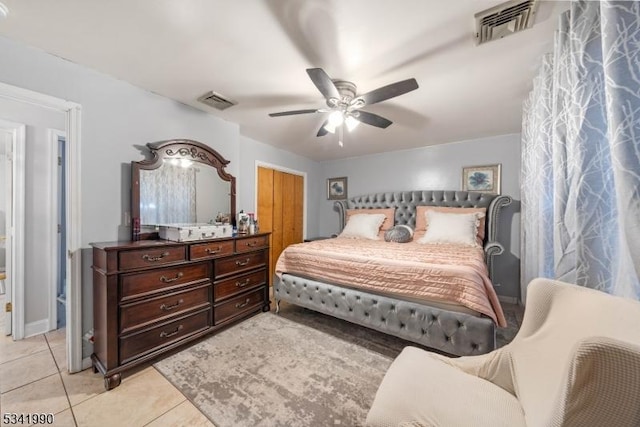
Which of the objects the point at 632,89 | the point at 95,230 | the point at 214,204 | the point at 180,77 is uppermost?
the point at 180,77

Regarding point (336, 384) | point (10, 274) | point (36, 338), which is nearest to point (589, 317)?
point (336, 384)

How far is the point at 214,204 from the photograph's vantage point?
2.73m

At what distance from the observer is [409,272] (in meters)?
1.97

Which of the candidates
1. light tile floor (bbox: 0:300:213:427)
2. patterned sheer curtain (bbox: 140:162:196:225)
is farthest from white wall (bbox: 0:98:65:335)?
patterned sheer curtain (bbox: 140:162:196:225)

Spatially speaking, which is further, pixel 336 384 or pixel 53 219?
pixel 53 219

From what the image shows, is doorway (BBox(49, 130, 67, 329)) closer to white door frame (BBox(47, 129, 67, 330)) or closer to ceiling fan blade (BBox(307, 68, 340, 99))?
white door frame (BBox(47, 129, 67, 330))

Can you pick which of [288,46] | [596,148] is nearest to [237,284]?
[288,46]

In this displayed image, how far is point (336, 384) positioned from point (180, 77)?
2.74 meters

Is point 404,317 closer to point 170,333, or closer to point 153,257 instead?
point 170,333

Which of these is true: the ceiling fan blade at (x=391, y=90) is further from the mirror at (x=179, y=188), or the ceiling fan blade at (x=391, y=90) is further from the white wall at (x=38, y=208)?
the white wall at (x=38, y=208)

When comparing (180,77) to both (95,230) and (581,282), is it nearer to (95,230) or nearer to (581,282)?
(95,230)

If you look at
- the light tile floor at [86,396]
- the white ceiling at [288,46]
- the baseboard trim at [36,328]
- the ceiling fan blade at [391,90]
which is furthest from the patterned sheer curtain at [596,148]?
the baseboard trim at [36,328]

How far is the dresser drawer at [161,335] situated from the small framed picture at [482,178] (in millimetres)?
3853

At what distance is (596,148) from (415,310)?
1.49 metres
